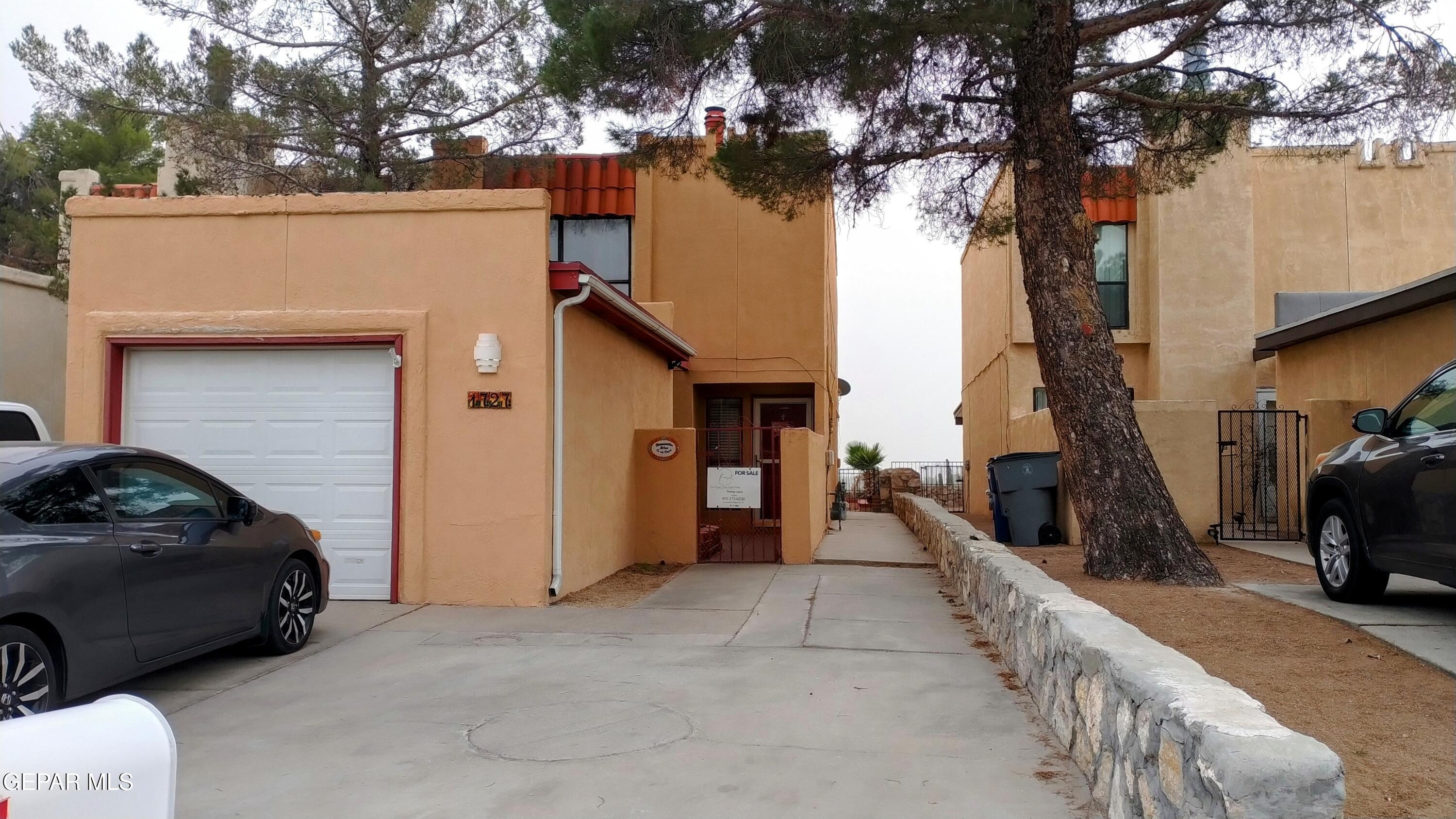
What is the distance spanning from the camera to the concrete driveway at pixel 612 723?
437 centimetres

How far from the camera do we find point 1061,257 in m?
9.15

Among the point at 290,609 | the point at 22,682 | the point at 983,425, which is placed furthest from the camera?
the point at 983,425

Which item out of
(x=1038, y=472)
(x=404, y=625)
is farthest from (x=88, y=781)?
(x=1038, y=472)

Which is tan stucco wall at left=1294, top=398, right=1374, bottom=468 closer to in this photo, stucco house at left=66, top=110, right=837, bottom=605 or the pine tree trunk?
the pine tree trunk

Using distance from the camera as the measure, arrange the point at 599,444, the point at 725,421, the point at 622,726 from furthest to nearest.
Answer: the point at 725,421, the point at 599,444, the point at 622,726

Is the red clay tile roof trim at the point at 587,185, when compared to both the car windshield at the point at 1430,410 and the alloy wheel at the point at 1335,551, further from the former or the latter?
the car windshield at the point at 1430,410

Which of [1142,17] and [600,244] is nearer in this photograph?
[1142,17]

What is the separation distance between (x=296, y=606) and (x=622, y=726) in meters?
3.21

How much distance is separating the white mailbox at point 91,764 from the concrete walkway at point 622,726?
1901 millimetres

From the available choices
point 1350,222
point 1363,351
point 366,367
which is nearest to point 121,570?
point 366,367

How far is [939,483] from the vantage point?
3072 cm

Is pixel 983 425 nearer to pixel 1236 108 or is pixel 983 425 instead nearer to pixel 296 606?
pixel 1236 108

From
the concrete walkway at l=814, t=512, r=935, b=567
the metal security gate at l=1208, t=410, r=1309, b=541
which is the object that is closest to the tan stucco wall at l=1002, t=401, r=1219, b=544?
the metal security gate at l=1208, t=410, r=1309, b=541

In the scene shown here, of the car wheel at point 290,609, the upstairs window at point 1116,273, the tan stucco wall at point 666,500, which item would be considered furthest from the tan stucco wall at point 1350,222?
the car wheel at point 290,609
